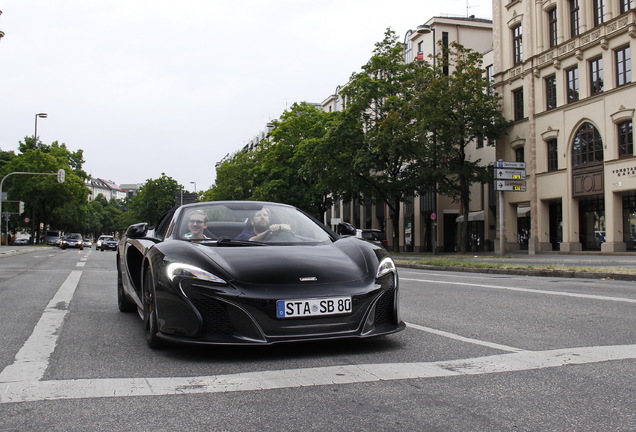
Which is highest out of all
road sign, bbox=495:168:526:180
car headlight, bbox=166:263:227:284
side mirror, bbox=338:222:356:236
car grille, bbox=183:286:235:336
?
road sign, bbox=495:168:526:180

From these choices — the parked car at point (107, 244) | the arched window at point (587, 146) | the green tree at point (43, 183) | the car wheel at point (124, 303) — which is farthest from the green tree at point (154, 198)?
the car wheel at point (124, 303)

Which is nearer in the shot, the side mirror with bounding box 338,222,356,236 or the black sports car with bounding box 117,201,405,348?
the black sports car with bounding box 117,201,405,348

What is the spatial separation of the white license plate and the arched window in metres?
29.6

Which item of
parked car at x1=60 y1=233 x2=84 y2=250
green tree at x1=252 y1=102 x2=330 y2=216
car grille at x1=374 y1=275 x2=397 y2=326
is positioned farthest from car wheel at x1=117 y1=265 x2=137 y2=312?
parked car at x1=60 y1=233 x2=84 y2=250

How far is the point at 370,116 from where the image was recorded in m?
39.1

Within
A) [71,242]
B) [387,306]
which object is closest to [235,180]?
[71,242]

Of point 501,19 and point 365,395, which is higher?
point 501,19

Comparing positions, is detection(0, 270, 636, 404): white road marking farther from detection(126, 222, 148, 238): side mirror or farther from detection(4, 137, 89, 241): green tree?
detection(4, 137, 89, 241): green tree

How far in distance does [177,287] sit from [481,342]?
256cm

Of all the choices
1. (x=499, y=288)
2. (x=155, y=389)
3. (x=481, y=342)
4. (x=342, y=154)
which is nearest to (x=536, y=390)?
(x=481, y=342)

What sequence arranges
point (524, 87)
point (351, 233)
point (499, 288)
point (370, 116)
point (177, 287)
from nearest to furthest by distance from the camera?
1. point (177, 287)
2. point (351, 233)
3. point (499, 288)
4. point (524, 87)
5. point (370, 116)

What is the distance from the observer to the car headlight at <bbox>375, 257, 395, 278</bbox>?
4.75 m

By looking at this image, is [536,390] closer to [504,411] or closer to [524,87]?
[504,411]

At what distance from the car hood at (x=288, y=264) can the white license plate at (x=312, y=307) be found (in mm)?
158
